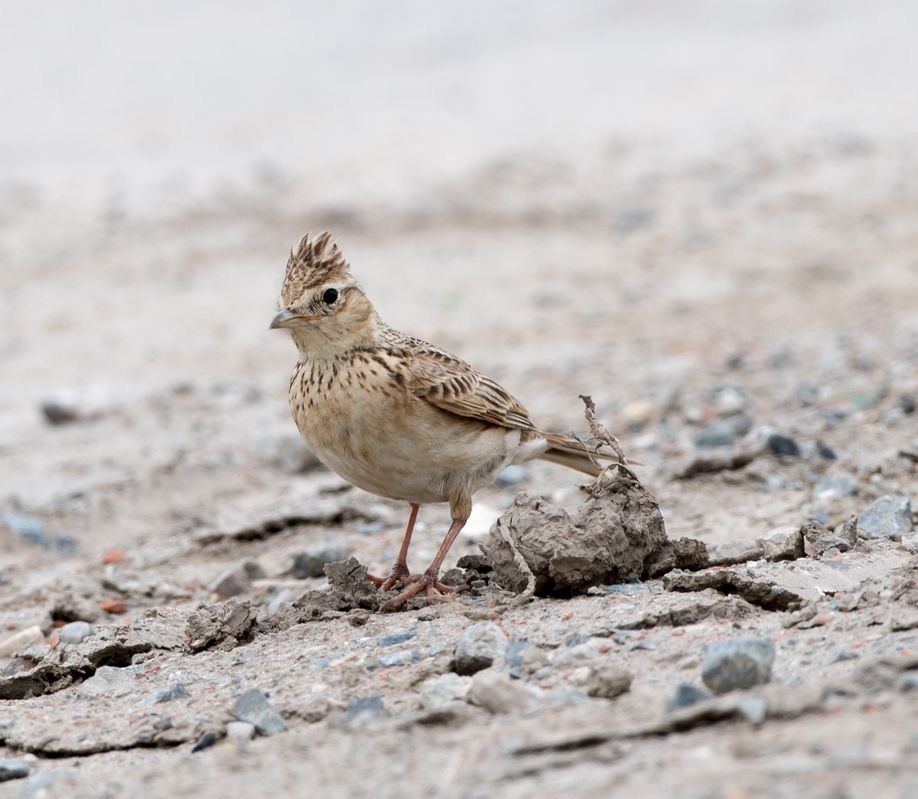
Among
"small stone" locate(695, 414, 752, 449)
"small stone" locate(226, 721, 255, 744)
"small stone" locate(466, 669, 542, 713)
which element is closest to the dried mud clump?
"small stone" locate(466, 669, 542, 713)

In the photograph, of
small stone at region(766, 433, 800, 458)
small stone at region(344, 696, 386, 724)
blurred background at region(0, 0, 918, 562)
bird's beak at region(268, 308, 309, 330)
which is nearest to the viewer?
small stone at region(344, 696, 386, 724)

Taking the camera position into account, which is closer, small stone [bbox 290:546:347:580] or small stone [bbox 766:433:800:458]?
small stone [bbox 290:546:347:580]

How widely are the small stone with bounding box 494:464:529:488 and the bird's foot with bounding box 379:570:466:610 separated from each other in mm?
2820

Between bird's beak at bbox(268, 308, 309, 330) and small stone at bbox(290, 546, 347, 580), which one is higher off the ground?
bird's beak at bbox(268, 308, 309, 330)

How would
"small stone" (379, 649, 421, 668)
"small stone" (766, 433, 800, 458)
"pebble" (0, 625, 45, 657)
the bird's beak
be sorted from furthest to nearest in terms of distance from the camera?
"small stone" (766, 433, 800, 458)
"pebble" (0, 625, 45, 657)
the bird's beak
"small stone" (379, 649, 421, 668)

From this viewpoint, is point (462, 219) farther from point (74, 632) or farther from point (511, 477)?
point (74, 632)

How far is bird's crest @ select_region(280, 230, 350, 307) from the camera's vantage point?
6176mm

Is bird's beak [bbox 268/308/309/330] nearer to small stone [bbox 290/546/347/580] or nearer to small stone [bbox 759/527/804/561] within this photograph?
small stone [bbox 290/546/347/580]

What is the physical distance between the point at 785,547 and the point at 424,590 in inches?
57.7

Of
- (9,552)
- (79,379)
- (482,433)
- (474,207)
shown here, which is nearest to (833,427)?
(482,433)

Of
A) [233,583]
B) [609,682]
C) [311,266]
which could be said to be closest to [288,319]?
[311,266]

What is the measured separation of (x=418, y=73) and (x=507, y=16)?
3837mm

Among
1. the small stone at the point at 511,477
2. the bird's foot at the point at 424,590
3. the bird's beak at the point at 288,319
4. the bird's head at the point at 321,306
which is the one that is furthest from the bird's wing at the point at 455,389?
the small stone at the point at 511,477

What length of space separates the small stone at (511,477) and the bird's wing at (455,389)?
2057 mm
